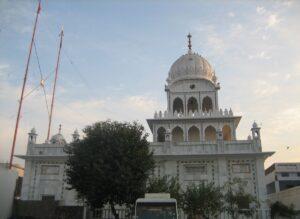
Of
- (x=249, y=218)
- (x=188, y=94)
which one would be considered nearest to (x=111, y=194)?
(x=249, y=218)

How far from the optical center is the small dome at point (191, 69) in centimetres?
4541

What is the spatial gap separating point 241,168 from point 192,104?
12.9 m

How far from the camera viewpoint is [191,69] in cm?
4569

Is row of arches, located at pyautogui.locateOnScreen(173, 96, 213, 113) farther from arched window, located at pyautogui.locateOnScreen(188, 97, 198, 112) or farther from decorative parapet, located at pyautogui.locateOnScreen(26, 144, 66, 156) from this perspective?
decorative parapet, located at pyautogui.locateOnScreen(26, 144, 66, 156)

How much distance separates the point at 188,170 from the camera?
35188 millimetres

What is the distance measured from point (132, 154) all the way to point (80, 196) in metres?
5.27

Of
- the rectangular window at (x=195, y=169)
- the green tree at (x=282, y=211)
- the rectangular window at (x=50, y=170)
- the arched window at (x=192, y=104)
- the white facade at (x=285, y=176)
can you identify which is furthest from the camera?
the white facade at (x=285, y=176)

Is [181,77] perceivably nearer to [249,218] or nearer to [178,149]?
[178,149]

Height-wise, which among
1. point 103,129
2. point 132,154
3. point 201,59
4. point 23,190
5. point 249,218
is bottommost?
point 249,218

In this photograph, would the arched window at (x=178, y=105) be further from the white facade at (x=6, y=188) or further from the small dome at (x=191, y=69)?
the white facade at (x=6, y=188)

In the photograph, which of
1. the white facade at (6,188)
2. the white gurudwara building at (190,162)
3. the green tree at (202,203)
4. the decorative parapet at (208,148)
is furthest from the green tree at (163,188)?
the white facade at (6,188)

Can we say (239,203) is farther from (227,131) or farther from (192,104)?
(192,104)

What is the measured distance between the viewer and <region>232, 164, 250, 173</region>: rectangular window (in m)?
34.5

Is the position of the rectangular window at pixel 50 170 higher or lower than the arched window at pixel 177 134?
lower
